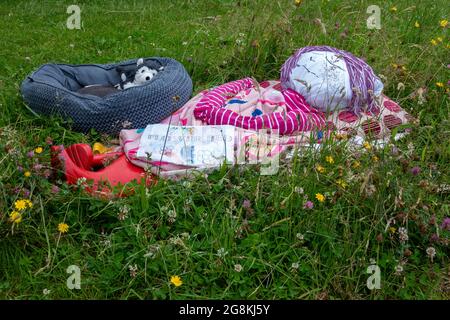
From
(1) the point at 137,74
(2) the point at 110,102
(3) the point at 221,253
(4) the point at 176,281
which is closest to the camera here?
(4) the point at 176,281

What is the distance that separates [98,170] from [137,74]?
0.96 meters

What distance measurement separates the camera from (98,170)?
10.7 ft

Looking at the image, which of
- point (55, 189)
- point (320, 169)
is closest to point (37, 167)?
point (55, 189)

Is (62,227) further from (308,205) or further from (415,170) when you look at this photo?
(415,170)

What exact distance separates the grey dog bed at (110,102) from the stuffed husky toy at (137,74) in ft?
0.59

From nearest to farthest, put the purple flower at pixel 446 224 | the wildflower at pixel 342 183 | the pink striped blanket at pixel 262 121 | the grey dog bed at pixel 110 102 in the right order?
the purple flower at pixel 446 224 → the wildflower at pixel 342 183 → the pink striped blanket at pixel 262 121 → the grey dog bed at pixel 110 102

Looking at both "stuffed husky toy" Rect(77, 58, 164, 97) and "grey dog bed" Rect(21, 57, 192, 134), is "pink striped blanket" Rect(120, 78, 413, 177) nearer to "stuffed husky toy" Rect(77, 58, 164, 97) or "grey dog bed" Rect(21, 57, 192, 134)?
"grey dog bed" Rect(21, 57, 192, 134)

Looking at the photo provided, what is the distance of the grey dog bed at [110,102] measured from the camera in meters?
3.47

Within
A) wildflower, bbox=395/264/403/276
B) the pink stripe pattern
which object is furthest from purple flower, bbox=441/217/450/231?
the pink stripe pattern

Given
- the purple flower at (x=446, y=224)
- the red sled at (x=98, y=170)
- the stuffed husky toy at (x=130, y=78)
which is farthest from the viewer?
the stuffed husky toy at (x=130, y=78)

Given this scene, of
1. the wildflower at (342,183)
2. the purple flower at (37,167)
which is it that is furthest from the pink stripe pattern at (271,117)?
the purple flower at (37,167)

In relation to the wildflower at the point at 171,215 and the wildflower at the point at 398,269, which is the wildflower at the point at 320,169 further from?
the wildflower at the point at 171,215

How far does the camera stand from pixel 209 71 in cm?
429
